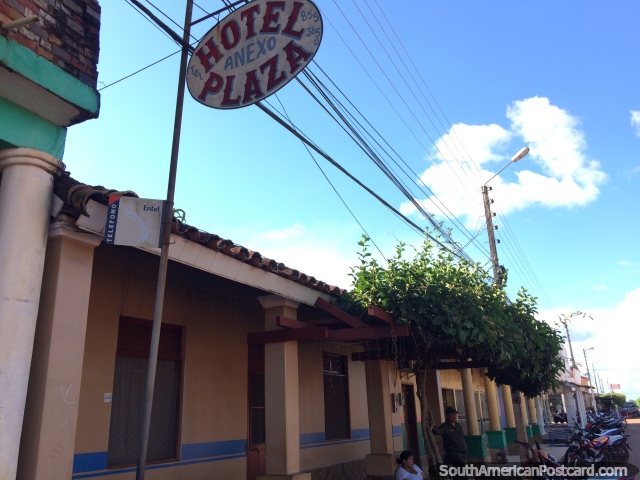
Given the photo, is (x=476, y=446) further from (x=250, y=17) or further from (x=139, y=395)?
(x=250, y=17)

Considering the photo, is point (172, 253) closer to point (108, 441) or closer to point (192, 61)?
point (192, 61)

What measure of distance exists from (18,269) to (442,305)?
500cm

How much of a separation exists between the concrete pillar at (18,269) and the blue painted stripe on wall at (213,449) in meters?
3.56

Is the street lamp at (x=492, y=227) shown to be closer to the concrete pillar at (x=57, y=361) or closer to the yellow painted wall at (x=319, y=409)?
the yellow painted wall at (x=319, y=409)

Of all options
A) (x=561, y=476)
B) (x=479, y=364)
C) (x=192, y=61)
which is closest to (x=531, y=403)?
(x=479, y=364)

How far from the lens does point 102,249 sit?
6.78 metres

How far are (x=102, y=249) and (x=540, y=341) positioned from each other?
720 centimetres

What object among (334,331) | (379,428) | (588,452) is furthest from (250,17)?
(588,452)

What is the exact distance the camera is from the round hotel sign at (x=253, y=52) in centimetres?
511

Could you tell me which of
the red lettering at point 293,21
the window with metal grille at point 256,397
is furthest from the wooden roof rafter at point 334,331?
the red lettering at point 293,21

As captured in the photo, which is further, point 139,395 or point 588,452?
point 588,452

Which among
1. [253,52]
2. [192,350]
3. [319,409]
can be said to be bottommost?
[319,409]

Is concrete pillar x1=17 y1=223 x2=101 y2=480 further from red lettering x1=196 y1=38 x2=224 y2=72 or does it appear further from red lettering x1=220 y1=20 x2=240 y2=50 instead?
red lettering x1=220 y1=20 x2=240 y2=50

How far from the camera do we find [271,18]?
5246mm
